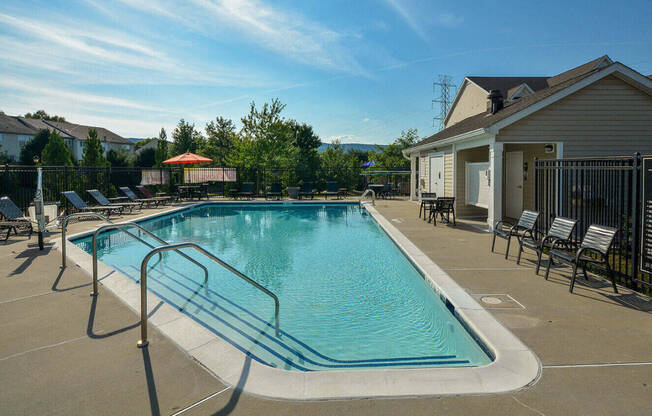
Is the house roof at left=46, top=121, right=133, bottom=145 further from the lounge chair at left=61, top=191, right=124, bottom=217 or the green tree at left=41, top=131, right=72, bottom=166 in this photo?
the lounge chair at left=61, top=191, right=124, bottom=217

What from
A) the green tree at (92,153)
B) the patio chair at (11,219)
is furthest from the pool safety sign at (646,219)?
the green tree at (92,153)

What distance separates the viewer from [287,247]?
32.5ft

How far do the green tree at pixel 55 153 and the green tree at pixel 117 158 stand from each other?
3.73m

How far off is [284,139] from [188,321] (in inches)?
955

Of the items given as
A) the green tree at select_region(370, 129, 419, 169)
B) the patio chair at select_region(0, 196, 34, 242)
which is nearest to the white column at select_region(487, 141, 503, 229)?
the patio chair at select_region(0, 196, 34, 242)

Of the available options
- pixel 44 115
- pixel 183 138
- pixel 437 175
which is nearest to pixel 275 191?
pixel 437 175

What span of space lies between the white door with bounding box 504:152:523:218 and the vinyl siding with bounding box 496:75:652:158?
2.38 metres

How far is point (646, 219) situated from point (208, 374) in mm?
5493

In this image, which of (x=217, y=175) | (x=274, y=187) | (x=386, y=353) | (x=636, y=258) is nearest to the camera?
(x=386, y=353)

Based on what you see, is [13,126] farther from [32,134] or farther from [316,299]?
[316,299]

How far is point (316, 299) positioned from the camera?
19.5 feet

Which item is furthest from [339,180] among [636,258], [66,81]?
[636,258]

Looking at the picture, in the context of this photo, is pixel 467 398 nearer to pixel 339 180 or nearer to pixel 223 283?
pixel 223 283

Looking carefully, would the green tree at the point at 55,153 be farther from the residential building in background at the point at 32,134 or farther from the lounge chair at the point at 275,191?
the lounge chair at the point at 275,191
